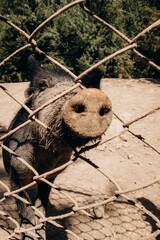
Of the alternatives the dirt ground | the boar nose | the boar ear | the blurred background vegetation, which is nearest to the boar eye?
the boar ear

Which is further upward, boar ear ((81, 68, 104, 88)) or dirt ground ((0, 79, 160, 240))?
boar ear ((81, 68, 104, 88))

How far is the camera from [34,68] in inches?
92.4

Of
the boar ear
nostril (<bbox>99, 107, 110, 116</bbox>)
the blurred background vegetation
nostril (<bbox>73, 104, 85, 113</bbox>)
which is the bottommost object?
the blurred background vegetation

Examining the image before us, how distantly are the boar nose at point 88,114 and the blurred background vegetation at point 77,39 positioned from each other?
27.5 feet

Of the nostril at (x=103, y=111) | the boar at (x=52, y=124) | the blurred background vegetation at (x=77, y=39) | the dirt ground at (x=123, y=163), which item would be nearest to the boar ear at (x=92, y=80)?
the boar at (x=52, y=124)

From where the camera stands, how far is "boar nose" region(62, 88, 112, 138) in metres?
0.96

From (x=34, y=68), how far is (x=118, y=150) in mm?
3083

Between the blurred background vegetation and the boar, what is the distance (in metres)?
7.08

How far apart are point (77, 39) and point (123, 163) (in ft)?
19.6

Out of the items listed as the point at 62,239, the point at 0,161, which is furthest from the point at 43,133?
the point at 0,161

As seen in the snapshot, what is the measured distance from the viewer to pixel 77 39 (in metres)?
9.70

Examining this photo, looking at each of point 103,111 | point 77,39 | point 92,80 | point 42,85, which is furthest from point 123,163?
point 77,39

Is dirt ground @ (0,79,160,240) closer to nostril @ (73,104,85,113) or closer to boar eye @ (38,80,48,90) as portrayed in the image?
boar eye @ (38,80,48,90)

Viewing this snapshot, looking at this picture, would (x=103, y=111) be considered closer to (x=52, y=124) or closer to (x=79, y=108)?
(x=79, y=108)
